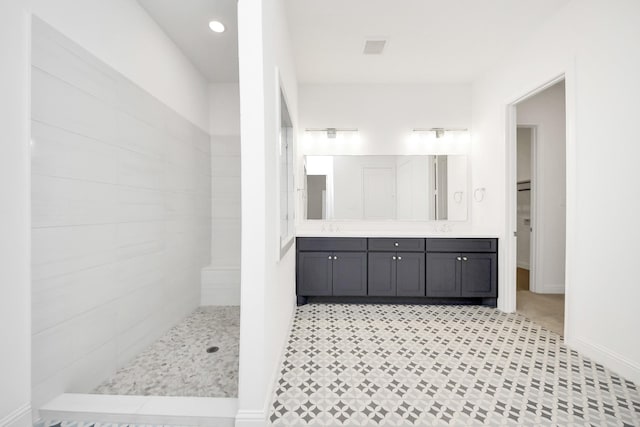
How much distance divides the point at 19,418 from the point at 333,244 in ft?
7.89

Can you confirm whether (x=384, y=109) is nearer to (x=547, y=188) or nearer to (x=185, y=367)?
(x=547, y=188)

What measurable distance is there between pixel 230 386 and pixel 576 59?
10.5ft

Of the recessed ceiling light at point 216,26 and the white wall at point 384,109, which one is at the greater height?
the recessed ceiling light at point 216,26

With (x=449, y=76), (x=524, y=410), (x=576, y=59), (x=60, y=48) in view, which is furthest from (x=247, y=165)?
(x=449, y=76)

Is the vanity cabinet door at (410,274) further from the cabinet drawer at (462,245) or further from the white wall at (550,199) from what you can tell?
the white wall at (550,199)

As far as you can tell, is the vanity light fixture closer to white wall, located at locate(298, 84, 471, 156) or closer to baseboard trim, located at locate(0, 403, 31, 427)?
white wall, located at locate(298, 84, 471, 156)

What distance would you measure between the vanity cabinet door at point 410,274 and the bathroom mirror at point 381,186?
67 cm

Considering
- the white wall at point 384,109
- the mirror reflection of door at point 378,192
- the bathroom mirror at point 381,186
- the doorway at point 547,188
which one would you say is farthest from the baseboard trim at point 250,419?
the doorway at point 547,188

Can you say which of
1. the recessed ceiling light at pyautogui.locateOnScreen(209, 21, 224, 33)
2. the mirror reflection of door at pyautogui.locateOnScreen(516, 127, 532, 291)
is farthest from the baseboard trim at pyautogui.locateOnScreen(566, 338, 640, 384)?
the recessed ceiling light at pyautogui.locateOnScreen(209, 21, 224, 33)

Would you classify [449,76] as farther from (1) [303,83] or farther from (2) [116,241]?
(2) [116,241]

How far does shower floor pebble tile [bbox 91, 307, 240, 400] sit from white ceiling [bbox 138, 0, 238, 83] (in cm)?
249

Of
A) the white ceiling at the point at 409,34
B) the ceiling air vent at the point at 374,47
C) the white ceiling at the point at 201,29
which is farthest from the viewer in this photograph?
the ceiling air vent at the point at 374,47

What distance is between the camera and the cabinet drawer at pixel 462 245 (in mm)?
3059

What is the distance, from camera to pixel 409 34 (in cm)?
263
